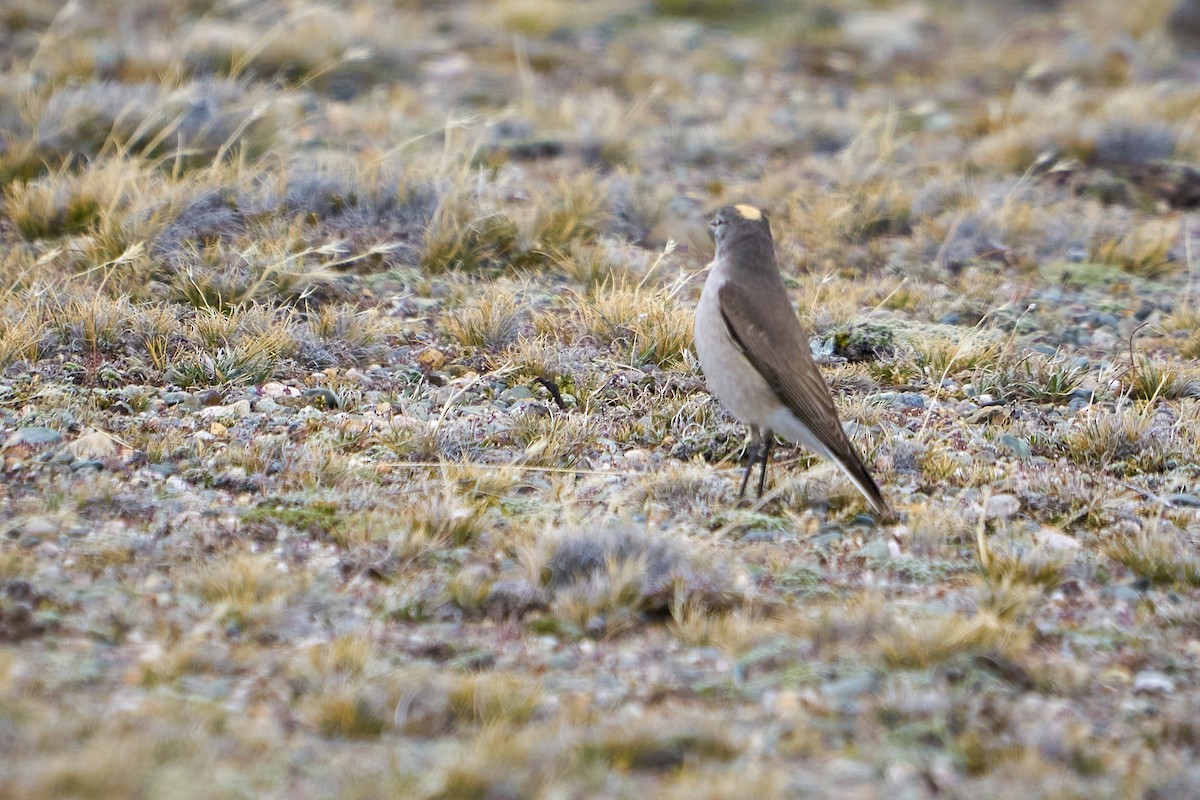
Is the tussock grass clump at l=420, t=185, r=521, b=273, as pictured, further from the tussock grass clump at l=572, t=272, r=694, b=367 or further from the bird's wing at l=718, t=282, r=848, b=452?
the bird's wing at l=718, t=282, r=848, b=452

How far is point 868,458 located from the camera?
5211mm

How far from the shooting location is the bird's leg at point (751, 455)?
485 cm

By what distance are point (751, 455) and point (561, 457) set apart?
30.1 inches

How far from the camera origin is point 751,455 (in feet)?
16.6

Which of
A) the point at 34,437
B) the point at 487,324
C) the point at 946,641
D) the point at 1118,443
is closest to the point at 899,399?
the point at 1118,443

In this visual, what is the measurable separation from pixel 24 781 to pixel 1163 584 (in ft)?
11.6

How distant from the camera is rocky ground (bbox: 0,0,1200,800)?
321 cm

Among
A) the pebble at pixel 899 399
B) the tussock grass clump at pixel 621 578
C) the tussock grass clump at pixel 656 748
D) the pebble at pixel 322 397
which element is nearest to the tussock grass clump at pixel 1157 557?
the tussock grass clump at pixel 621 578

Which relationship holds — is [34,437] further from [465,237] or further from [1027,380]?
[1027,380]

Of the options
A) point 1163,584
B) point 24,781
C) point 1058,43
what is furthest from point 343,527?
point 1058,43

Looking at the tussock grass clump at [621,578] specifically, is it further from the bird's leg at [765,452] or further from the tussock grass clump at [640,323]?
the tussock grass clump at [640,323]

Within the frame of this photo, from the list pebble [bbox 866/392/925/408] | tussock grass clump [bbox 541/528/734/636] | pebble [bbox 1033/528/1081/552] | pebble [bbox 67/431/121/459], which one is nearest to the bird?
pebble [bbox 1033/528/1081/552]

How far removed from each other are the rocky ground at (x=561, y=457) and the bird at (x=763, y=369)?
21 centimetres

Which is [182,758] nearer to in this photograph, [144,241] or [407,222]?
[144,241]
